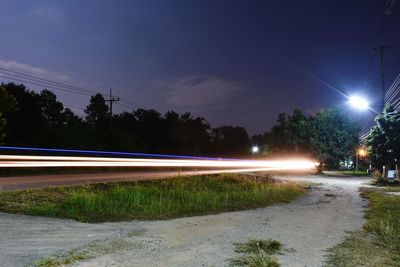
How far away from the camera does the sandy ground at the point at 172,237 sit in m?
8.77

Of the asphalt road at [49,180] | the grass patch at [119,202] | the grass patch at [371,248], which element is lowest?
the grass patch at [371,248]

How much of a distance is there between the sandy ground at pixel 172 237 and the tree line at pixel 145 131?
21627 millimetres

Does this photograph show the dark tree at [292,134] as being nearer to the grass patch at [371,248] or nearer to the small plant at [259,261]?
the grass patch at [371,248]

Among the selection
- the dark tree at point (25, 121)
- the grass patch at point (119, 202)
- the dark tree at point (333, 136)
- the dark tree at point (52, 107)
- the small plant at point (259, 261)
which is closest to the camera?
the small plant at point (259, 261)

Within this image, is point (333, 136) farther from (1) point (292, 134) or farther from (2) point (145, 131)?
(2) point (145, 131)

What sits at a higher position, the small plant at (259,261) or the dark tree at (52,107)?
the dark tree at (52,107)

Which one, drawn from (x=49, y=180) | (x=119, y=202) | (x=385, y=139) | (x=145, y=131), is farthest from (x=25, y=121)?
(x=145, y=131)

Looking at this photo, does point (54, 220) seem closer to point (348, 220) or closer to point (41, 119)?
point (348, 220)

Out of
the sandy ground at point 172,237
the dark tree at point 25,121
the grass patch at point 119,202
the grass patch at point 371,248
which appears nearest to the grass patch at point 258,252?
the sandy ground at point 172,237

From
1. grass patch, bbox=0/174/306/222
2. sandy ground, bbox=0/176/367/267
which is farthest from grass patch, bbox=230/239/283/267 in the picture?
grass patch, bbox=0/174/306/222

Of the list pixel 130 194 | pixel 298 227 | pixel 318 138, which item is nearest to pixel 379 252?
pixel 298 227

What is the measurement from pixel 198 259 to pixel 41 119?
4152 centimetres

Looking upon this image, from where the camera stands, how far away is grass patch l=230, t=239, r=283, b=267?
331 inches

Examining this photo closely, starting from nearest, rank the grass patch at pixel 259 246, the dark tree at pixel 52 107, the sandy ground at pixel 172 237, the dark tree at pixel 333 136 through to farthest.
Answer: the sandy ground at pixel 172 237
the grass patch at pixel 259 246
the dark tree at pixel 333 136
the dark tree at pixel 52 107
